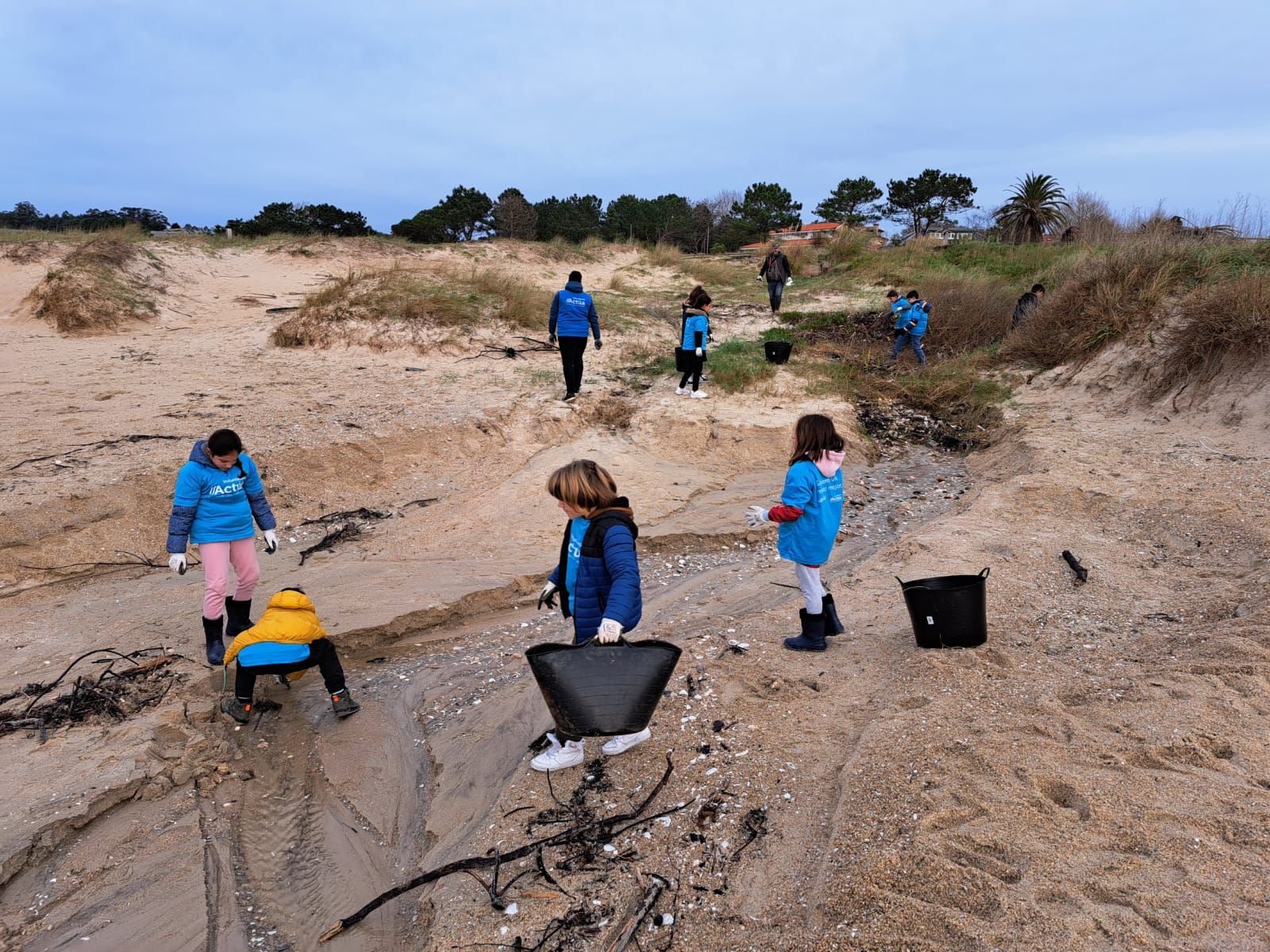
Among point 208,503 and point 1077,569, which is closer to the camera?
point 208,503

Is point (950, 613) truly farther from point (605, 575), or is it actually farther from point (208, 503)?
point (208, 503)

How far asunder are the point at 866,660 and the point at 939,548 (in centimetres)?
205

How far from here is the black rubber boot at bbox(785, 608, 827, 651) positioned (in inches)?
187

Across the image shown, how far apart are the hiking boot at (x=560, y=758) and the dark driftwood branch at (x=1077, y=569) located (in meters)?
3.93

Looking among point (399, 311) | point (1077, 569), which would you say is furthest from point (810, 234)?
point (1077, 569)

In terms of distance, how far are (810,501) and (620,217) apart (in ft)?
132

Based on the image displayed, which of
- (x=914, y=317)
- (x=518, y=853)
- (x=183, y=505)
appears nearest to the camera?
(x=518, y=853)

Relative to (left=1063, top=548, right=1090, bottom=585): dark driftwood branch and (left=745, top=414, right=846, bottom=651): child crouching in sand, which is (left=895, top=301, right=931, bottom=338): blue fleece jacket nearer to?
(left=1063, top=548, right=1090, bottom=585): dark driftwood branch

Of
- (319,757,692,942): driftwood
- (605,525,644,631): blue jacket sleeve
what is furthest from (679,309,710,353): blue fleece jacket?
(319,757,692,942): driftwood

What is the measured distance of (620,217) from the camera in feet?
137

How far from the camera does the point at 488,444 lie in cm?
936

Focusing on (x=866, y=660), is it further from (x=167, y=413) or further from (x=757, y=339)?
(x=757, y=339)

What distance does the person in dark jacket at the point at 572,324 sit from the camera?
10.1 meters

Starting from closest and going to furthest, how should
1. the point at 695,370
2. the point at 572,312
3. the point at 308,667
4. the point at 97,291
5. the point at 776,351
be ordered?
the point at 308,667 → the point at 572,312 → the point at 695,370 → the point at 776,351 → the point at 97,291
